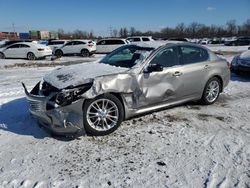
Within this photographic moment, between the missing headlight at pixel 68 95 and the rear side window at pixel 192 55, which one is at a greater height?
the rear side window at pixel 192 55

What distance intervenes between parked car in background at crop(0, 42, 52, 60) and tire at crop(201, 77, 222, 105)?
56.2 ft

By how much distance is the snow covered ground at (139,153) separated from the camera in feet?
12.0

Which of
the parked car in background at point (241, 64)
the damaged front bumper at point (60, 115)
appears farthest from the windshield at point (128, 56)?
the parked car in background at point (241, 64)

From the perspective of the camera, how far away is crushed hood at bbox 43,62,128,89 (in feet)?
16.0

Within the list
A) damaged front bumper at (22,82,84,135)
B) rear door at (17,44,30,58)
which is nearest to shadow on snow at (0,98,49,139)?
damaged front bumper at (22,82,84,135)

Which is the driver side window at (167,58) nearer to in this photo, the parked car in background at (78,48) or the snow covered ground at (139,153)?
the snow covered ground at (139,153)

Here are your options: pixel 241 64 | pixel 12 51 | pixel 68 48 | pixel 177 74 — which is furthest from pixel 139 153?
pixel 68 48

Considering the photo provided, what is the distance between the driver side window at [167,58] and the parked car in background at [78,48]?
20155 mm

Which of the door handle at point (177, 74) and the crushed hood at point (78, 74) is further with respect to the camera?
the door handle at point (177, 74)

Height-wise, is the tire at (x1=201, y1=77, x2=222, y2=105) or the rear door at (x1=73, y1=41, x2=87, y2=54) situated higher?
the tire at (x1=201, y1=77, x2=222, y2=105)

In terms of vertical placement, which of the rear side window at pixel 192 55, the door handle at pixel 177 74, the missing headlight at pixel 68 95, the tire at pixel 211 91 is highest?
the rear side window at pixel 192 55

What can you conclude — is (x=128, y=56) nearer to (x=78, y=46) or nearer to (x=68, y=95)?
(x=68, y=95)

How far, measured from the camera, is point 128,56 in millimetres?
6102

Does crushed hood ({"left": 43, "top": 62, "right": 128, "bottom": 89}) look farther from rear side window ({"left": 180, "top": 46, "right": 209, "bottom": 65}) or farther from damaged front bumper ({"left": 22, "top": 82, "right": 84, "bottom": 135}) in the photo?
rear side window ({"left": 180, "top": 46, "right": 209, "bottom": 65})
